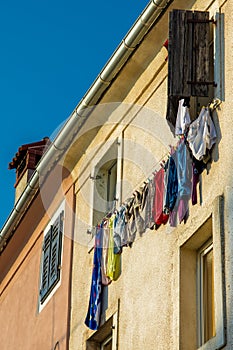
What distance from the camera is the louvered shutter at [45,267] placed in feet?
58.0

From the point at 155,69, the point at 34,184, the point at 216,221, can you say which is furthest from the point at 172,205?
the point at 34,184

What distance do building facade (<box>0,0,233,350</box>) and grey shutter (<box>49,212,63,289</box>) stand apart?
0.02 m

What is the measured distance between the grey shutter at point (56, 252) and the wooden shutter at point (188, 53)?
5.07 m

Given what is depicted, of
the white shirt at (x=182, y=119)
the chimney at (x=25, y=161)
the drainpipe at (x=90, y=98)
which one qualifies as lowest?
the white shirt at (x=182, y=119)

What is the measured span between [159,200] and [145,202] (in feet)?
1.67

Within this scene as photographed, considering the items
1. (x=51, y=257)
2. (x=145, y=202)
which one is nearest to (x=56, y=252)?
(x=51, y=257)

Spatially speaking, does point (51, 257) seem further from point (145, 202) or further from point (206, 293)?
Result: point (206, 293)

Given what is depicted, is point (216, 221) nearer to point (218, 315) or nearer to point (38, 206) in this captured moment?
point (218, 315)

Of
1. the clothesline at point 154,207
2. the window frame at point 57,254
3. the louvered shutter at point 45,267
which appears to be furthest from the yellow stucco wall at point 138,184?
the louvered shutter at point 45,267

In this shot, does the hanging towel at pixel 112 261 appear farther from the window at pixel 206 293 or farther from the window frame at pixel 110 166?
the window at pixel 206 293

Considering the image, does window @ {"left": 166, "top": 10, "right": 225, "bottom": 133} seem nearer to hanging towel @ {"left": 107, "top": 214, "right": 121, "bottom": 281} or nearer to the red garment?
the red garment

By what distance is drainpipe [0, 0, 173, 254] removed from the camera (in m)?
13.9

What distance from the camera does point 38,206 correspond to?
18719mm

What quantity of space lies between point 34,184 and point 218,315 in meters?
7.50
